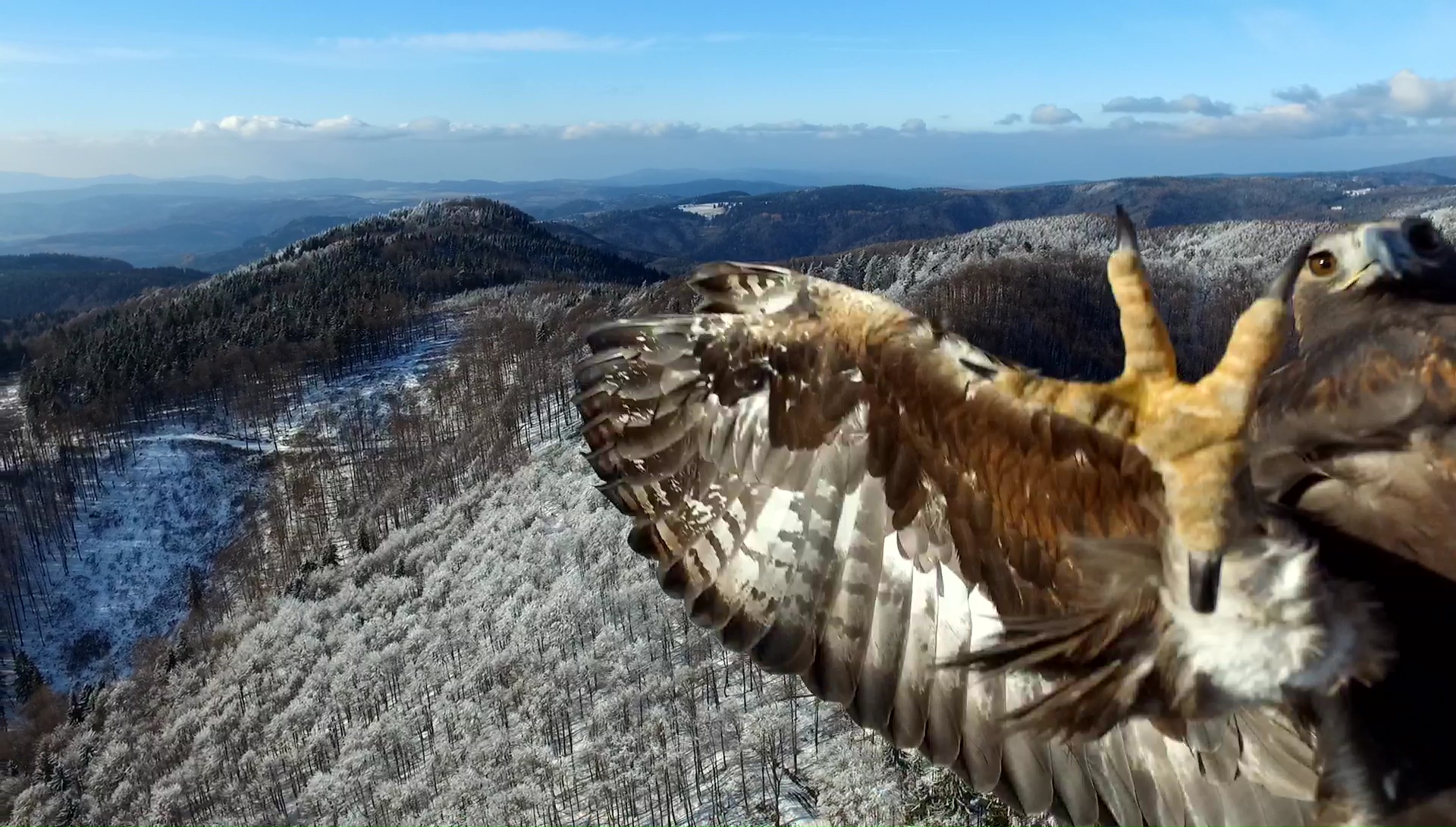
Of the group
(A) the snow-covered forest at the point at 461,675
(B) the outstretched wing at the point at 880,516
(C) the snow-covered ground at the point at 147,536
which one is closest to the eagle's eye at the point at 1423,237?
(B) the outstretched wing at the point at 880,516

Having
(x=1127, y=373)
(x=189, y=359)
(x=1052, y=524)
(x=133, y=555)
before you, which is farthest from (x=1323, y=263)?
(x=189, y=359)

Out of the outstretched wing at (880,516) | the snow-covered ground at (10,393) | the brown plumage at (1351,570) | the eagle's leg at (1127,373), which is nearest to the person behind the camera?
the eagle's leg at (1127,373)

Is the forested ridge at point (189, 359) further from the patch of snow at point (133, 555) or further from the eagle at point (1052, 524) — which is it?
the eagle at point (1052, 524)

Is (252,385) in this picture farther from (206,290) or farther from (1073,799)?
(1073,799)

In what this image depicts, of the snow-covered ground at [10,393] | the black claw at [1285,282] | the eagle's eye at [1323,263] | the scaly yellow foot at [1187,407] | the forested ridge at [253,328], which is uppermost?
the black claw at [1285,282]

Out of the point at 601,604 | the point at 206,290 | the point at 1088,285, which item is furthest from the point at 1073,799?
the point at 206,290

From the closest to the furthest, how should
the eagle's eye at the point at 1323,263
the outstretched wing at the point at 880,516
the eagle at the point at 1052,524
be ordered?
the eagle at the point at 1052,524, the outstretched wing at the point at 880,516, the eagle's eye at the point at 1323,263

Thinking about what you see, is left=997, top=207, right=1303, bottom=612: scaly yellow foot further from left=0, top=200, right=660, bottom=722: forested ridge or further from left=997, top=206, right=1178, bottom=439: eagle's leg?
left=0, top=200, right=660, bottom=722: forested ridge
